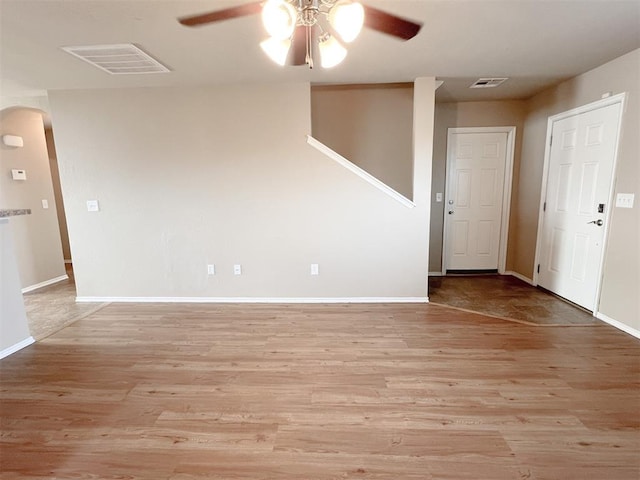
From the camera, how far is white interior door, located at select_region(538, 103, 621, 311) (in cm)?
293

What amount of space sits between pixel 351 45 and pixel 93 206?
337cm

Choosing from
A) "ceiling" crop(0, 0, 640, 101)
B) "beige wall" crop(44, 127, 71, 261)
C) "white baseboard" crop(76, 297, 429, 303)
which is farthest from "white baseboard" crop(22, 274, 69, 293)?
"ceiling" crop(0, 0, 640, 101)

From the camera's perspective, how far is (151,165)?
3.45m

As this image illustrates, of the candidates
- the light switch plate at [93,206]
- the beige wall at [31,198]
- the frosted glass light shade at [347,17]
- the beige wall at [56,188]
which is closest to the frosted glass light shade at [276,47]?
the frosted glass light shade at [347,17]

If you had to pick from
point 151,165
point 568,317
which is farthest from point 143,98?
point 568,317

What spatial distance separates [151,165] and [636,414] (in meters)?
4.56

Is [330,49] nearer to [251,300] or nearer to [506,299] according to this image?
[251,300]

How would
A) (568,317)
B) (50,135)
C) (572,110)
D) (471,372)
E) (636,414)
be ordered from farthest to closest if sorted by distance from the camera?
(50,135)
(572,110)
(568,317)
(471,372)
(636,414)

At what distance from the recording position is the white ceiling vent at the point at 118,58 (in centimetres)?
238

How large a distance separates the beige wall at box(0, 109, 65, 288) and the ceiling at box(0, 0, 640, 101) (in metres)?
0.99

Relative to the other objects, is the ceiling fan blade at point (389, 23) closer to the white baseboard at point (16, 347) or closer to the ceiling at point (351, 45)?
the ceiling at point (351, 45)

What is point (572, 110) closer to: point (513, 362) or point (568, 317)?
point (568, 317)

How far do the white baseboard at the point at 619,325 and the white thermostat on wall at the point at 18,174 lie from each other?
23.6ft

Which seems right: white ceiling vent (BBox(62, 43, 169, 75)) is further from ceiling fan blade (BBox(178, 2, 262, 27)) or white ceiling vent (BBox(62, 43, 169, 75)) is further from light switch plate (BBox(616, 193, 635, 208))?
light switch plate (BBox(616, 193, 635, 208))
